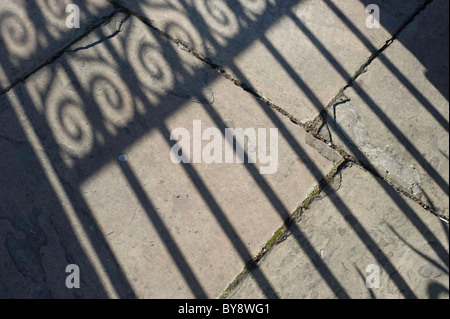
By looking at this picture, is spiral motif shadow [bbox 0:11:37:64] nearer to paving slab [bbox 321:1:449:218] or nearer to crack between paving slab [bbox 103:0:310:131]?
crack between paving slab [bbox 103:0:310:131]

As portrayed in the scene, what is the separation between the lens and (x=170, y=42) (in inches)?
118

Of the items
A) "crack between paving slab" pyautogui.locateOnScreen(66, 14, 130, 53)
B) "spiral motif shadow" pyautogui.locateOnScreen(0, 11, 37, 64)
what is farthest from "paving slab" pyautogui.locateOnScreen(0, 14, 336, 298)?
"spiral motif shadow" pyautogui.locateOnScreen(0, 11, 37, 64)

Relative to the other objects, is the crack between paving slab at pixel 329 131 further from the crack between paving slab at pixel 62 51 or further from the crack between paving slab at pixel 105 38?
the crack between paving slab at pixel 62 51

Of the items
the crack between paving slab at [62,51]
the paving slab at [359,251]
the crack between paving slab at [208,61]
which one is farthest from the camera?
the crack between paving slab at [208,61]

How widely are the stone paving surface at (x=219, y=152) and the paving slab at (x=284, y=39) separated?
11 mm

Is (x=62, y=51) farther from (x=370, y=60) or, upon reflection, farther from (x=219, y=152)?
(x=370, y=60)

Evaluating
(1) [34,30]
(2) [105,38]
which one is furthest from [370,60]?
(1) [34,30]

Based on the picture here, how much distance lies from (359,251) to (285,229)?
462 mm

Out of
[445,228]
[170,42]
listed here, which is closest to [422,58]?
[445,228]

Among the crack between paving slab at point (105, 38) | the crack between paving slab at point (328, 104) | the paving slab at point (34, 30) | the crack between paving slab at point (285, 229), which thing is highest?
the paving slab at point (34, 30)

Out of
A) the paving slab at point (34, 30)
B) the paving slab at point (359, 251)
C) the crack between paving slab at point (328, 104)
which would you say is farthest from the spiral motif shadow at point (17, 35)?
the paving slab at point (359, 251)

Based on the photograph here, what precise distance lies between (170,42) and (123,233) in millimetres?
1357

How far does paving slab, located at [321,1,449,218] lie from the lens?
9.30ft

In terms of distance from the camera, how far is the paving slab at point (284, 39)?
9.72 ft
